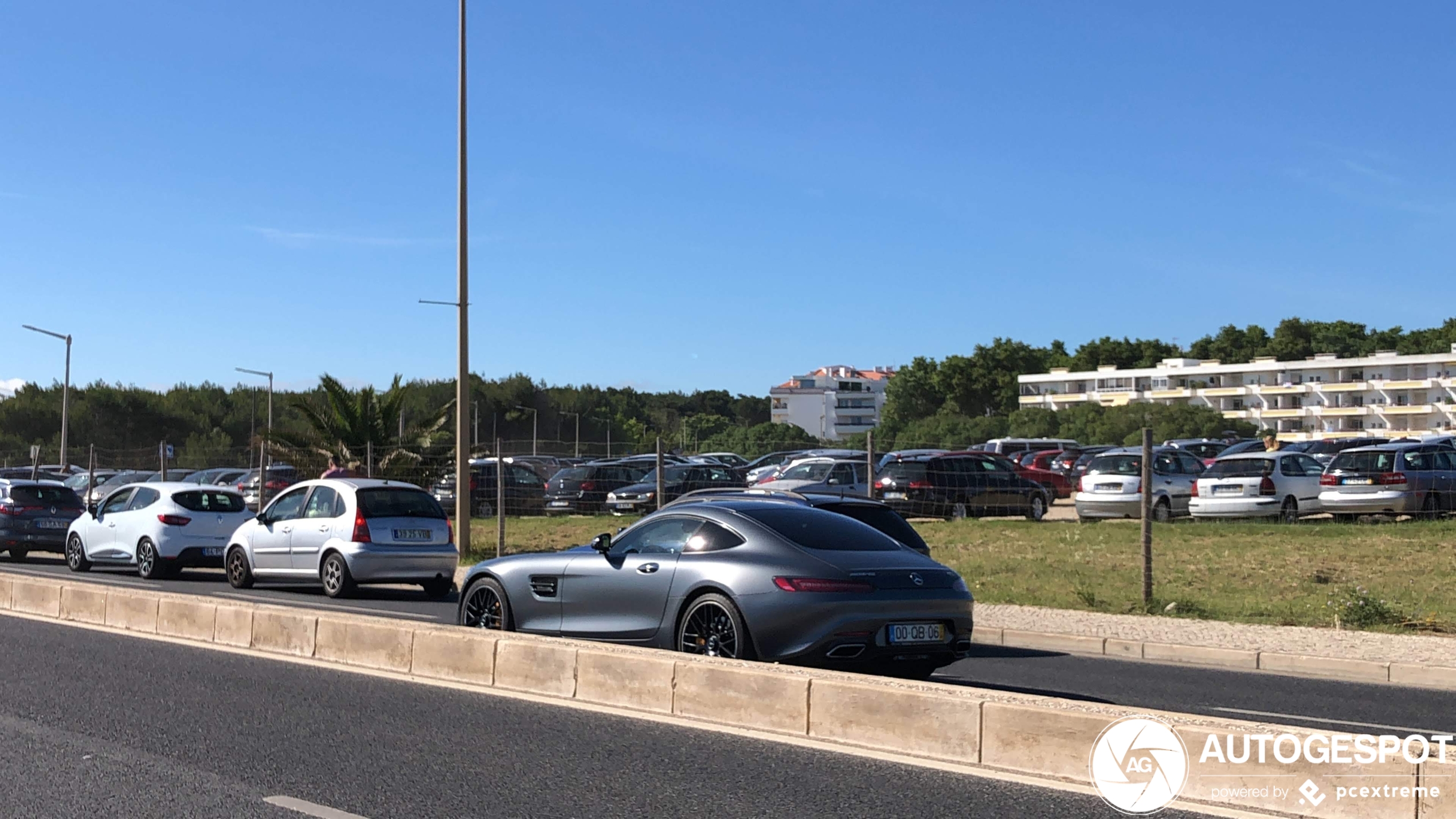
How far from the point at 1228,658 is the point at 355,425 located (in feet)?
75.4

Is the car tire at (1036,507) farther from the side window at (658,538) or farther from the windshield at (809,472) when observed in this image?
the side window at (658,538)

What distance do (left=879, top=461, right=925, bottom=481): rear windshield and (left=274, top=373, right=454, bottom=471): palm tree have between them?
393 inches

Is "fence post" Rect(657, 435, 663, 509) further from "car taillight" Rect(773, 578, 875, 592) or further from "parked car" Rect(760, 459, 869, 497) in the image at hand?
"car taillight" Rect(773, 578, 875, 592)

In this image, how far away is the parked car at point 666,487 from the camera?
29.8 metres

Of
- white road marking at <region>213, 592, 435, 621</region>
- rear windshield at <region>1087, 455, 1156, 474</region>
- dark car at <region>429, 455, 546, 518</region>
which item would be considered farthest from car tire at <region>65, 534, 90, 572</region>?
rear windshield at <region>1087, 455, 1156, 474</region>

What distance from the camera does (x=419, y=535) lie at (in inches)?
698

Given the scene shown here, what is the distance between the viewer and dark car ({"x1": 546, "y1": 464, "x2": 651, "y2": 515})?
3300 cm

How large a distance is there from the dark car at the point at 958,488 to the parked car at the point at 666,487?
3.93 metres

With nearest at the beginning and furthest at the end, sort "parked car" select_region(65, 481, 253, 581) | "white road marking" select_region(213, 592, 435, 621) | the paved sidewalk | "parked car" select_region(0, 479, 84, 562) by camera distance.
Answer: the paved sidewalk < "white road marking" select_region(213, 592, 435, 621) < "parked car" select_region(65, 481, 253, 581) < "parked car" select_region(0, 479, 84, 562)

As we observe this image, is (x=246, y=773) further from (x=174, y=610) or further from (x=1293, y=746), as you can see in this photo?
(x=174, y=610)

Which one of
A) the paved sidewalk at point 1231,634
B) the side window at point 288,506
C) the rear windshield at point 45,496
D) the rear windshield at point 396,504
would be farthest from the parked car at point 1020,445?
the paved sidewalk at point 1231,634

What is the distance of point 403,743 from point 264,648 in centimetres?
430

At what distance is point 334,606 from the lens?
16047mm

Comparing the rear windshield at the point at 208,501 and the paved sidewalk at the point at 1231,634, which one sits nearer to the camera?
the paved sidewalk at the point at 1231,634
